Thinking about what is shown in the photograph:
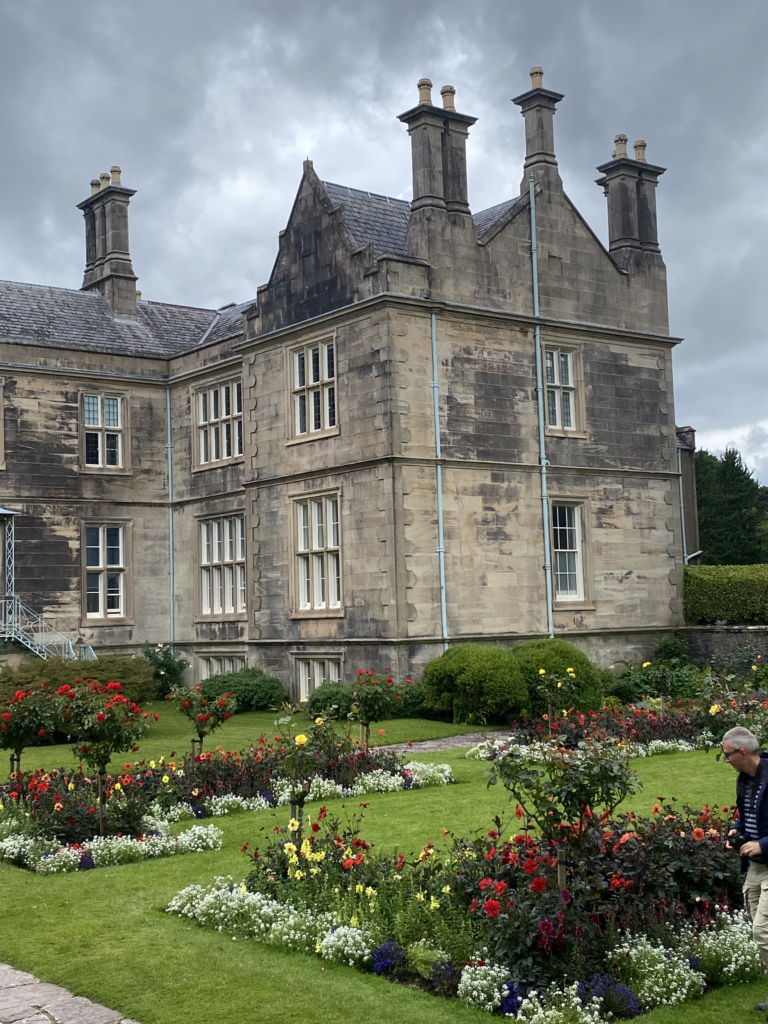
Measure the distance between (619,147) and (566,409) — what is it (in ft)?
21.7

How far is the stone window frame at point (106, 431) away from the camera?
29.3m

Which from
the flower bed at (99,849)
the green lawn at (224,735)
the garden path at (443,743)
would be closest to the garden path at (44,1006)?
the flower bed at (99,849)

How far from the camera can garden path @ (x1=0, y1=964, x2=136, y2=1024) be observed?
275 inches

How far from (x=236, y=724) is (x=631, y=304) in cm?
1275

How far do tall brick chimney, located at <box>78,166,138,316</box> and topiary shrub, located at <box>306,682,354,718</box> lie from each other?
14894 millimetres

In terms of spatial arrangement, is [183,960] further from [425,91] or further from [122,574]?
[122,574]

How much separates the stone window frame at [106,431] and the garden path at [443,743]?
13.3m

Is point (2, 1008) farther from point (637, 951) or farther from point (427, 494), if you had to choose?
point (427, 494)

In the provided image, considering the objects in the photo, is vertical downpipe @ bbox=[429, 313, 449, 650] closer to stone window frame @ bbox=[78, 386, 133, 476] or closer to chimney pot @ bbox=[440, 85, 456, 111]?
chimney pot @ bbox=[440, 85, 456, 111]

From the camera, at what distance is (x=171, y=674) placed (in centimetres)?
2925

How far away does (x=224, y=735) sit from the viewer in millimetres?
20875

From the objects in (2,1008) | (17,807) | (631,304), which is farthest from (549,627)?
(2,1008)

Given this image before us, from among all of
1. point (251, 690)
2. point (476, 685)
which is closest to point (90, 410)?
point (251, 690)

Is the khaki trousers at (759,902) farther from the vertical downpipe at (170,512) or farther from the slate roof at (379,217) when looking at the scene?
the vertical downpipe at (170,512)
